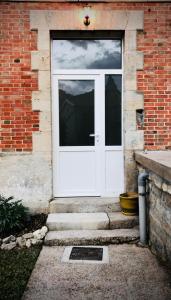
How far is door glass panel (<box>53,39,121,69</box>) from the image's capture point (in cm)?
642

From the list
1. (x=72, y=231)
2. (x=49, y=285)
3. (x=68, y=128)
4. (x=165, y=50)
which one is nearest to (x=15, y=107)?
(x=68, y=128)

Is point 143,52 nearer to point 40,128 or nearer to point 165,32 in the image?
point 165,32

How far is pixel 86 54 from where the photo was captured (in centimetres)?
644

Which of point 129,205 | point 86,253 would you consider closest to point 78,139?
point 129,205

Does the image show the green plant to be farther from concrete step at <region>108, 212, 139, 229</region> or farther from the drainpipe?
the drainpipe

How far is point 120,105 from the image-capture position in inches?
256

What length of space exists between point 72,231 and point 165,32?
3.79 metres

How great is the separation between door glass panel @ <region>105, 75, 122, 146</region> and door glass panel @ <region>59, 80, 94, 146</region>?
0.28m

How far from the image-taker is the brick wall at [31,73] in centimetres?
607

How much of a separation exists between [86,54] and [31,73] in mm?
1099

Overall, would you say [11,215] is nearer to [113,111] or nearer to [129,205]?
[129,205]

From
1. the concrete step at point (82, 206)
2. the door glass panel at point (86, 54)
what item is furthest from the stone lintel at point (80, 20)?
the concrete step at point (82, 206)

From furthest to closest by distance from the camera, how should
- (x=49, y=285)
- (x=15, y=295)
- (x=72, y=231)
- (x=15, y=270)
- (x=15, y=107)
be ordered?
1. (x=15, y=107)
2. (x=72, y=231)
3. (x=15, y=270)
4. (x=49, y=285)
5. (x=15, y=295)

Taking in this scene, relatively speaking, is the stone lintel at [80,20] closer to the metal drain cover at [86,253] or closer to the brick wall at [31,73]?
the brick wall at [31,73]
